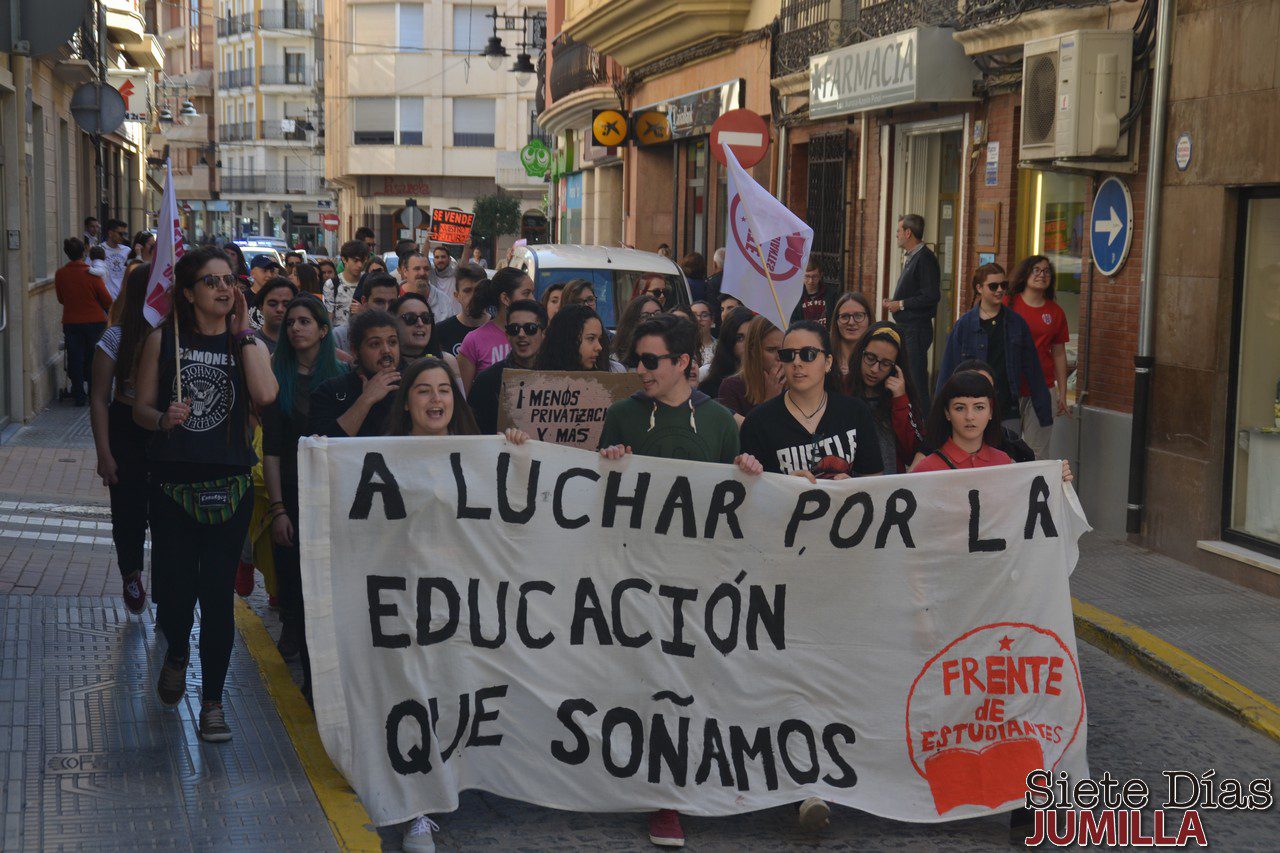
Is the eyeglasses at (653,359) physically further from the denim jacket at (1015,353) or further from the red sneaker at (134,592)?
the denim jacket at (1015,353)

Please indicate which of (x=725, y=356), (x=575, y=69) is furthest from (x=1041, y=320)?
(x=575, y=69)

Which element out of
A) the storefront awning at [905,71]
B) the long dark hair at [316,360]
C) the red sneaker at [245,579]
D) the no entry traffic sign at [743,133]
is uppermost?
the storefront awning at [905,71]

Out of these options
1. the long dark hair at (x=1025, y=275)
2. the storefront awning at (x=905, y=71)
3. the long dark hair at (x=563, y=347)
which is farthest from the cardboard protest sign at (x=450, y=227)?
the long dark hair at (x=563, y=347)

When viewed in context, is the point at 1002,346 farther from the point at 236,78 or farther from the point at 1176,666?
the point at 236,78

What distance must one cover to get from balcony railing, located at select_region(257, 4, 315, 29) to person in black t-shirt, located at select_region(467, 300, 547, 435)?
3257 inches

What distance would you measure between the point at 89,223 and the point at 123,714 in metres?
17.2

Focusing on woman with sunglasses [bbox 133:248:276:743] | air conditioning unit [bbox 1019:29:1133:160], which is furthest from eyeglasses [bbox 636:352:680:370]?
air conditioning unit [bbox 1019:29:1133:160]

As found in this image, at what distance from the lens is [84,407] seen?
59.6ft

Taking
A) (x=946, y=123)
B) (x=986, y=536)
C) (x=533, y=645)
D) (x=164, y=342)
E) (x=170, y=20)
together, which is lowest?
(x=533, y=645)

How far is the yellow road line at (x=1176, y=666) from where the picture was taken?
7.00 meters

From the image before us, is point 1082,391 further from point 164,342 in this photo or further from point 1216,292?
point 164,342

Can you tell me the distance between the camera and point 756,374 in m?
7.71

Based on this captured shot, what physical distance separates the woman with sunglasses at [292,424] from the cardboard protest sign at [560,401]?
2.61ft

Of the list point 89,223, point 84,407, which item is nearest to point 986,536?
point 84,407
